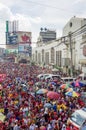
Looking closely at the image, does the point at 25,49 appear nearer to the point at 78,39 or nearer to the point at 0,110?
the point at 78,39

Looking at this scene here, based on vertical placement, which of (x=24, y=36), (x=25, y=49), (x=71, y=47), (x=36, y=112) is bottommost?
(x=36, y=112)

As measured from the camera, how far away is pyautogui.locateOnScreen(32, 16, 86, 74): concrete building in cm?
4438

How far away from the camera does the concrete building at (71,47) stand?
44375 millimetres

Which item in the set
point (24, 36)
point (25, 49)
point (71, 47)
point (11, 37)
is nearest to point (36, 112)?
point (71, 47)

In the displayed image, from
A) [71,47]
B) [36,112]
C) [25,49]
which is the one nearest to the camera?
[36,112]

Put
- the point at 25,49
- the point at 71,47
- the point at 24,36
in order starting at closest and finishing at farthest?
the point at 71,47 < the point at 25,49 < the point at 24,36

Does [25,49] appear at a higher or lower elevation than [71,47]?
higher

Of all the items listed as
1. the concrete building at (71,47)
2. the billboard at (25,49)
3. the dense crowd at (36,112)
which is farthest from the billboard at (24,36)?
the dense crowd at (36,112)

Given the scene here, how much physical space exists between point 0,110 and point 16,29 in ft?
323

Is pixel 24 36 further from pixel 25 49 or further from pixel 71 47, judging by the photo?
pixel 71 47

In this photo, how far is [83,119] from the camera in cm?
1667

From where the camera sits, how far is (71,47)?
45.6m

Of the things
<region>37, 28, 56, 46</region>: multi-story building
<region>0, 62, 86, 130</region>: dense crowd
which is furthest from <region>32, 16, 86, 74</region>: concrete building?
<region>37, 28, 56, 46</region>: multi-story building

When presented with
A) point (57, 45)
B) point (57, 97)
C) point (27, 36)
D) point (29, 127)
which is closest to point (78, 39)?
point (57, 45)
